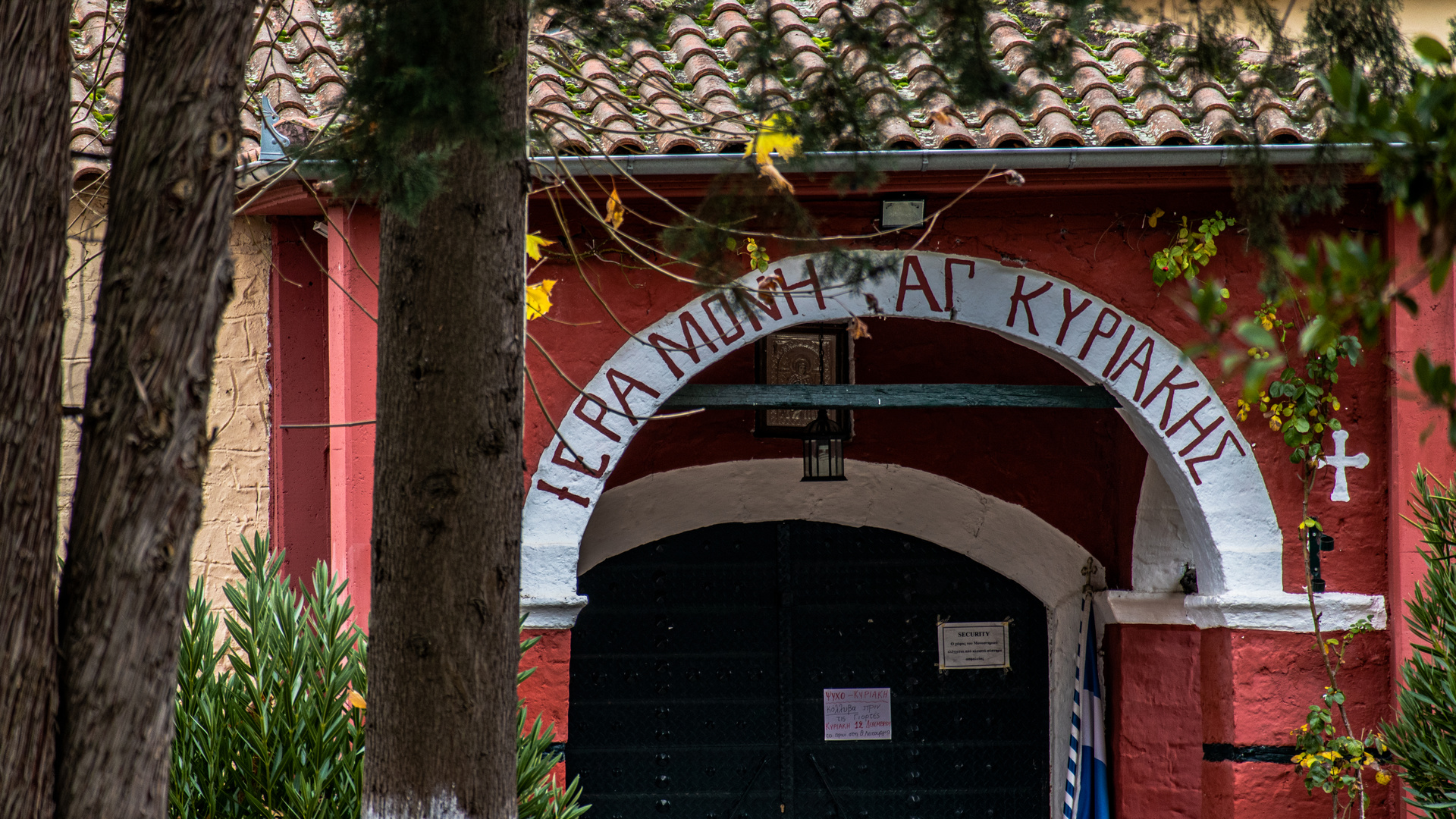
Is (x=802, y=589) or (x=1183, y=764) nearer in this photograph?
(x=1183, y=764)

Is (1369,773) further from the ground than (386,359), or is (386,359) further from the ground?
(386,359)

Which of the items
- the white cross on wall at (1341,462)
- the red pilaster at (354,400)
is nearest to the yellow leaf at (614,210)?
the red pilaster at (354,400)

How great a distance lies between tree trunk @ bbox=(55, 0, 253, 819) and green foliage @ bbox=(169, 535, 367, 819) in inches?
71.1

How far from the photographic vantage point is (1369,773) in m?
5.06

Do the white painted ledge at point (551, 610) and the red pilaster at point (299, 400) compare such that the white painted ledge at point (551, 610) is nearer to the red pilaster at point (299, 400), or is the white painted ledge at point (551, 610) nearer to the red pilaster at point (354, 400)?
the red pilaster at point (354, 400)

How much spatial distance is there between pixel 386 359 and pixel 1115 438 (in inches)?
184

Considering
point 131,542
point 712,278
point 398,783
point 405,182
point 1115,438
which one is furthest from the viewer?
point 1115,438

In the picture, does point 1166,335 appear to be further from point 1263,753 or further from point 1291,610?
point 1263,753

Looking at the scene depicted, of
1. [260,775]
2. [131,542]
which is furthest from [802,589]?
[131,542]

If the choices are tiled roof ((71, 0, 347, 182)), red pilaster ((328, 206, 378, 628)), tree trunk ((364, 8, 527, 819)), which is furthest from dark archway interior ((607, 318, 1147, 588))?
tree trunk ((364, 8, 527, 819))

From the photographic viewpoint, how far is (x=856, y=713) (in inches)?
280

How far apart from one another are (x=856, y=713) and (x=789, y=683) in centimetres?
38

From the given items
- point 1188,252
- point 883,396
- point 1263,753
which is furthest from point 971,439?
point 1263,753

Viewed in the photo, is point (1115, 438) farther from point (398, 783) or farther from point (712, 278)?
point (398, 783)
